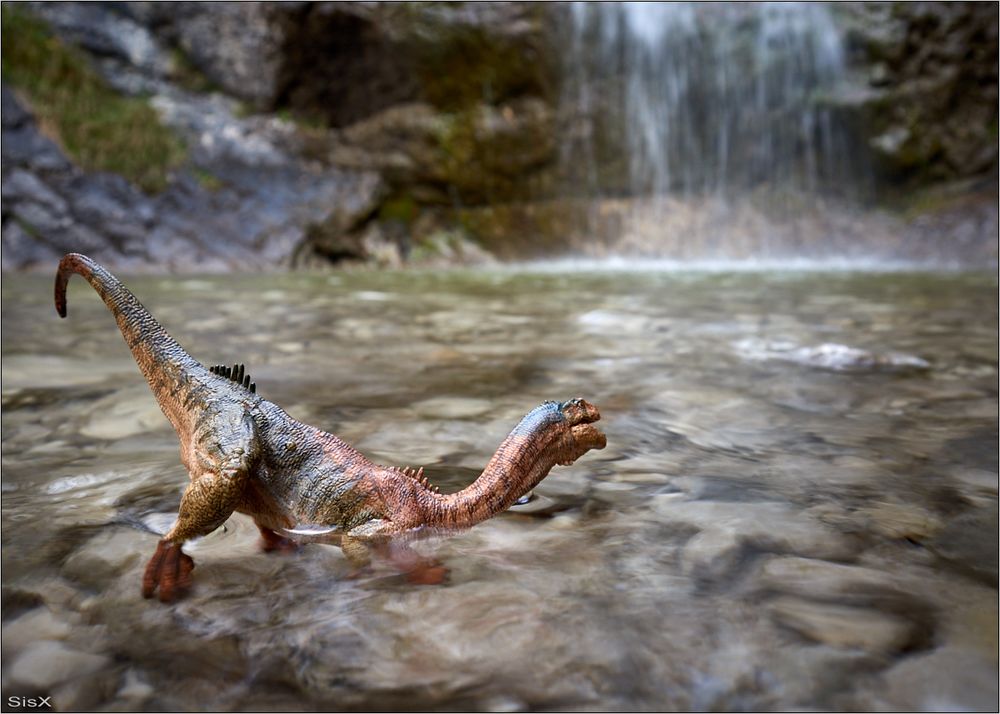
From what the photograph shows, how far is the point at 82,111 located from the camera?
10711mm

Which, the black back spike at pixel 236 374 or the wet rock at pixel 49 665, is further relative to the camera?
the black back spike at pixel 236 374

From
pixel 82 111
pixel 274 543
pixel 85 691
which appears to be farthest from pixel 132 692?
pixel 82 111

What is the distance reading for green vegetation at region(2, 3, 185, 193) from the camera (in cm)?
1049

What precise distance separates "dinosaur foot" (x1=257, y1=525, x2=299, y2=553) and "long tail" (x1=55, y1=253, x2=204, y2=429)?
0.31 m

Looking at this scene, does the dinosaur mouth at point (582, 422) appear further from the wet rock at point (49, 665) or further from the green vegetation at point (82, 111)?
the green vegetation at point (82, 111)

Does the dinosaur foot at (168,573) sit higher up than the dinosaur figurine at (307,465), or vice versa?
the dinosaur figurine at (307,465)

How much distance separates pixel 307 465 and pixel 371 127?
11496 mm

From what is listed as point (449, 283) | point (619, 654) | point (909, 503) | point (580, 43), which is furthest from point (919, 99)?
point (619, 654)

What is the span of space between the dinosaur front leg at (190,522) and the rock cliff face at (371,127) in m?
9.76

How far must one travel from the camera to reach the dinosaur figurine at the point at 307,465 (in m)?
1.58

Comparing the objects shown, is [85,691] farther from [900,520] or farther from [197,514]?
[900,520]

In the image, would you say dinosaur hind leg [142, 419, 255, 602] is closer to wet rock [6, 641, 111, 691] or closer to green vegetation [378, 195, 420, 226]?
wet rock [6, 641, 111, 691]

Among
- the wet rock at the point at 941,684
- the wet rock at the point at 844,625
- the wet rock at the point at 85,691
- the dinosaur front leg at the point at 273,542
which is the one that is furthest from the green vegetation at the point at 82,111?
the wet rock at the point at 941,684

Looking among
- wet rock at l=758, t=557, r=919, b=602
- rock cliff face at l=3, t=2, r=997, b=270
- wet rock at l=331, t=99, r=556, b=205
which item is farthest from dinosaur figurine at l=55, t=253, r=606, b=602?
wet rock at l=331, t=99, r=556, b=205
